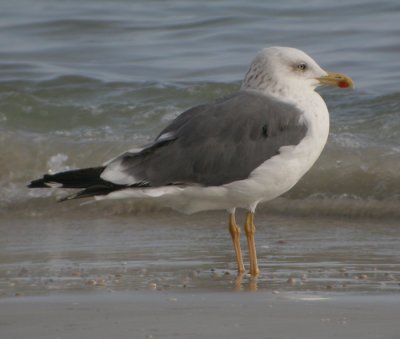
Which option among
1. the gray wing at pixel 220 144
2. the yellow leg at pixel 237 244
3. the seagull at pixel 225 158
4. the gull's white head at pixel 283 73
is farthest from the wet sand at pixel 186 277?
the gull's white head at pixel 283 73

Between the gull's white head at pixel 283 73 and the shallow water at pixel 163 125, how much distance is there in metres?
0.94

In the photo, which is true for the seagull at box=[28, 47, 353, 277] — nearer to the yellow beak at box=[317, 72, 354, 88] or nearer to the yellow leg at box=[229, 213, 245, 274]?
the yellow leg at box=[229, 213, 245, 274]

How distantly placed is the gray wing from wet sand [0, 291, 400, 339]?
3.11ft

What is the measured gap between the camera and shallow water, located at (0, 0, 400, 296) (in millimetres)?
6367

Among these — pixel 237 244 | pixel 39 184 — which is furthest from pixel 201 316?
pixel 237 244

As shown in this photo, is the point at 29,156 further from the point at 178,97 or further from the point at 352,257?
the point at 352,257

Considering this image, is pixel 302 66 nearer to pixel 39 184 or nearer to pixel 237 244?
pixel 237 244

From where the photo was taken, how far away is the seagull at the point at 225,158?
611 centimetres

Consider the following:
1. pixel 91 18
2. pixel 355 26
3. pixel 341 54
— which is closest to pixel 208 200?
pixel 341 54

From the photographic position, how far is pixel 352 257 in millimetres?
6602

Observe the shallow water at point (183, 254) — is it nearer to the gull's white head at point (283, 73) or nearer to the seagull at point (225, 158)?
the seagull at point (225, 158)

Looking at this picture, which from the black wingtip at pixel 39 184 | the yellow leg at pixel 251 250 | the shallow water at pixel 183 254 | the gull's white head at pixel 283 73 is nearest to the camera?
the shallow water at pixel 183 254

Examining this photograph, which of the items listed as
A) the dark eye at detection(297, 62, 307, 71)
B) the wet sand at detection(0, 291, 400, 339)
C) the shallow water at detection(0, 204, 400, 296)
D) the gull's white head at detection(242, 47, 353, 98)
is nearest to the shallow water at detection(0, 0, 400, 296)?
the shallow water at detection(0, 204, 400, 296)

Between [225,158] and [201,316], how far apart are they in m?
1.63
